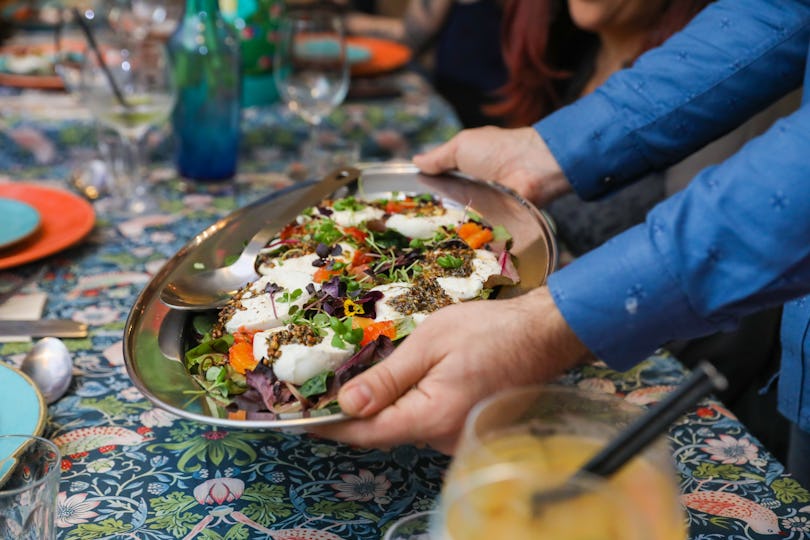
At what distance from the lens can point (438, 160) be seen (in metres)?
1.44

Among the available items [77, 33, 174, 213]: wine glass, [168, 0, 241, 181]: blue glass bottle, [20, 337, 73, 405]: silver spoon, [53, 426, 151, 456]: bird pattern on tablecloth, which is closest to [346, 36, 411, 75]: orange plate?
[168, 0, 241, 181]: blue glass bottle

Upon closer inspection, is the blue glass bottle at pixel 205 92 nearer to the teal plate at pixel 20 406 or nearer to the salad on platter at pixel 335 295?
the salad on platter at pixel 335 295

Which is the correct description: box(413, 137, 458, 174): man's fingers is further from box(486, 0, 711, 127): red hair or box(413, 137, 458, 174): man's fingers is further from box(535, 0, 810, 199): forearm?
box(486, 0, 711, 127): red hair

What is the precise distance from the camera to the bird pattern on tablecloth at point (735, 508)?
2.93 ft

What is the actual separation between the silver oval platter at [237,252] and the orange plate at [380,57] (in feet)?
3.47

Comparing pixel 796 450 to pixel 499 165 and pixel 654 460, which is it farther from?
pixel 654 460

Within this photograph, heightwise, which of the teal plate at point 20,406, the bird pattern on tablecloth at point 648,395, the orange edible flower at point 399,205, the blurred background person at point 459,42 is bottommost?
the blurred background person at point 459,42

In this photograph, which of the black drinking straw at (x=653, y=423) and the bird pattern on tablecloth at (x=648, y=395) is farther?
the bird pattern on tablecloth at (x=648, y=395)

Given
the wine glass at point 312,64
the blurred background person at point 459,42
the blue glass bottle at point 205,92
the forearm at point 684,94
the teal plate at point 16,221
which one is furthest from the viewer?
the blurred background person at point 459,42

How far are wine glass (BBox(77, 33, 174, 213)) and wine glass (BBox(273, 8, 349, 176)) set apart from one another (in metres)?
0.31

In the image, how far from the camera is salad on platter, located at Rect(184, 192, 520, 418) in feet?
2.86

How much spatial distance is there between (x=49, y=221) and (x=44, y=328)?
396mm

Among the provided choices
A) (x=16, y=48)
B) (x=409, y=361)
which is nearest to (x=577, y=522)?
(x=409, y=361)

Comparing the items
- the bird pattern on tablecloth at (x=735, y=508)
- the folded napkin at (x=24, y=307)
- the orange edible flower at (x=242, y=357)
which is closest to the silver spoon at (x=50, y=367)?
the folded napkin at (x=24, y=307)
